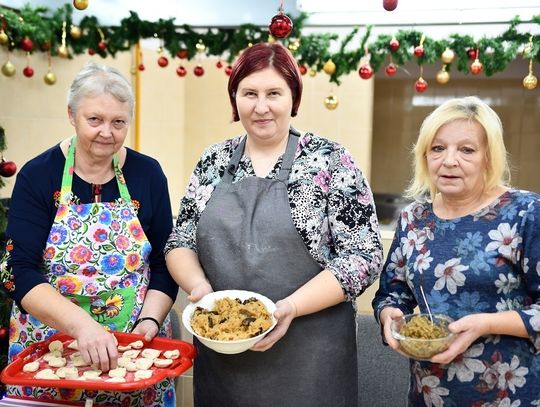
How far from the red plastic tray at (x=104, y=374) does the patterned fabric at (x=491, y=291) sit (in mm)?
598

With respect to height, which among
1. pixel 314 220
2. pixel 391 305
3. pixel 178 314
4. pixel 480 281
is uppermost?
pixel 314 220

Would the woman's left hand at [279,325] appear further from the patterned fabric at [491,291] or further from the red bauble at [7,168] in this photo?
the red bauble at [7,168]

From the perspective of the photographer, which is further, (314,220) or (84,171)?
(84,171)

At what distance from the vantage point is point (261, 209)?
1.48m

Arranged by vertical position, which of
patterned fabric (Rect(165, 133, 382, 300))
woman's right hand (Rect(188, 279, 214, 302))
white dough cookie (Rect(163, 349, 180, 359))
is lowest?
white dough cookie (Rect(163, 349, 180, 359))

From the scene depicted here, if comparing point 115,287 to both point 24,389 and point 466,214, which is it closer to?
point 24,389

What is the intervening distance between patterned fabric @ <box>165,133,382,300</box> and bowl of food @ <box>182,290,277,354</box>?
195 mm

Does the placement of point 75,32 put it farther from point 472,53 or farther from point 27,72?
point 472,53

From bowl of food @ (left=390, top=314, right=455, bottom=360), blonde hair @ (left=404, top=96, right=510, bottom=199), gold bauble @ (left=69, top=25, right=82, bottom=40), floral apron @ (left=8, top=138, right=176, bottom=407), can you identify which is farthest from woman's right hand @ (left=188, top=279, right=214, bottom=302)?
gold bauble @ (left=69, top=25, right=82, bottom=40)

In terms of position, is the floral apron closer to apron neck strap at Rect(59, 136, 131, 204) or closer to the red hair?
apron neck strap at Rect(59, 136, 131, 204)

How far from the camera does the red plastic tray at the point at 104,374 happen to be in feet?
4.03

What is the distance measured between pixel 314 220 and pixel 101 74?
67 cm

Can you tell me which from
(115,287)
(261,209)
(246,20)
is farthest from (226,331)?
(246,20)

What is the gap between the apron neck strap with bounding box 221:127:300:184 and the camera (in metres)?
1.50
